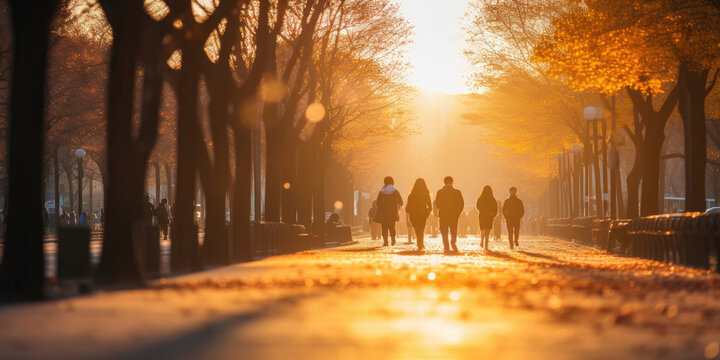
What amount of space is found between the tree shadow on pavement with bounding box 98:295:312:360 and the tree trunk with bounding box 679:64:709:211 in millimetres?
19702

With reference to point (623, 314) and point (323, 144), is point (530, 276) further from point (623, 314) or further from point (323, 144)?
point (323, 144)

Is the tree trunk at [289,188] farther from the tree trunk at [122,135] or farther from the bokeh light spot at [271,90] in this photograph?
the tree trunk at [122,135]

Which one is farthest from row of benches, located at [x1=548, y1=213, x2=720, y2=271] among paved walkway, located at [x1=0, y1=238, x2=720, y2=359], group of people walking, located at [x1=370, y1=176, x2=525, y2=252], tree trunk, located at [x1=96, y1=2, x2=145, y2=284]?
tree trunk, located at [x1=96, y1=2, x2=145, y2=284]

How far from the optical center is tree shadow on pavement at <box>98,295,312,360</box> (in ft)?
23.6

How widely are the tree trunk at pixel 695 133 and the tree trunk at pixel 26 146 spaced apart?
733 inches

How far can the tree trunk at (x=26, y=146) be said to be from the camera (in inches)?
493

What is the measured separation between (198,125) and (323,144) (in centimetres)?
2982

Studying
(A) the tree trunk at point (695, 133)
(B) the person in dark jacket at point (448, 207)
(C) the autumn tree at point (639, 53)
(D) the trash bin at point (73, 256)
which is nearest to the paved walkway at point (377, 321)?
(D) the trash bin at point (73, 256)

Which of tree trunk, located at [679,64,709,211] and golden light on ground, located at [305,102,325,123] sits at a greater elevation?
golden light on ground, located at [305,102,325,123]

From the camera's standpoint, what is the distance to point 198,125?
20.8 metres

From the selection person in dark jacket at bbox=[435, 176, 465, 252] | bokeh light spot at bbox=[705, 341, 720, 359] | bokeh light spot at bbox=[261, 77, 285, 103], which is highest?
bokeh light spot at bbox=[261, 77, 285, 103]

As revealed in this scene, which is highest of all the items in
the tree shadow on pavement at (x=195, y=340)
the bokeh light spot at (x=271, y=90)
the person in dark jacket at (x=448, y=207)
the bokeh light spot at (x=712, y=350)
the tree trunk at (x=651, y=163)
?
the bokeh light spot at (x=271, y=90)

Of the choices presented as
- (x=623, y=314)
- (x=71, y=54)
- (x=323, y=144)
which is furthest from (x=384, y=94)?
(x=623, y=314)

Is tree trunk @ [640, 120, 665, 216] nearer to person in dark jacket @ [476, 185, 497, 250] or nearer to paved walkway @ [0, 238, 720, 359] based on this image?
person in dark jacket @ [476, 185, 497, 250]
